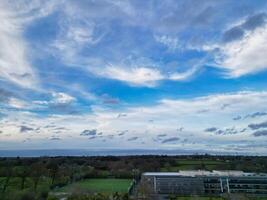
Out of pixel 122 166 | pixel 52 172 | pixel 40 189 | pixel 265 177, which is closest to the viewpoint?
pixel 40 189

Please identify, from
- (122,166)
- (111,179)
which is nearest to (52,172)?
(111,179)

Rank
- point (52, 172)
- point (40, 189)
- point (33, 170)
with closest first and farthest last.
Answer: point (40, 189) < point (33, 170) < point (52, 172)

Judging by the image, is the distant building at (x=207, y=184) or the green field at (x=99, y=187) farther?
the distant building at (x=207, y=184)

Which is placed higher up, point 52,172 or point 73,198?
point 52,172

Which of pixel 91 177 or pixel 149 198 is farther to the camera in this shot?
pixel 91 177

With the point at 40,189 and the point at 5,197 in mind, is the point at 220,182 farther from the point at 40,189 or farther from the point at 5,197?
the point at 5,197

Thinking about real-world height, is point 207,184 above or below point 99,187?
above

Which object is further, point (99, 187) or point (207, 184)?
point (99, 187)

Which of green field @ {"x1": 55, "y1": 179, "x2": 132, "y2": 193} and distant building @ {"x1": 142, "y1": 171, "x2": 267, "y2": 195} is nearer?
green field @ {"x1": 55, "y1": 179, "x2": 132, "y2": 193}
